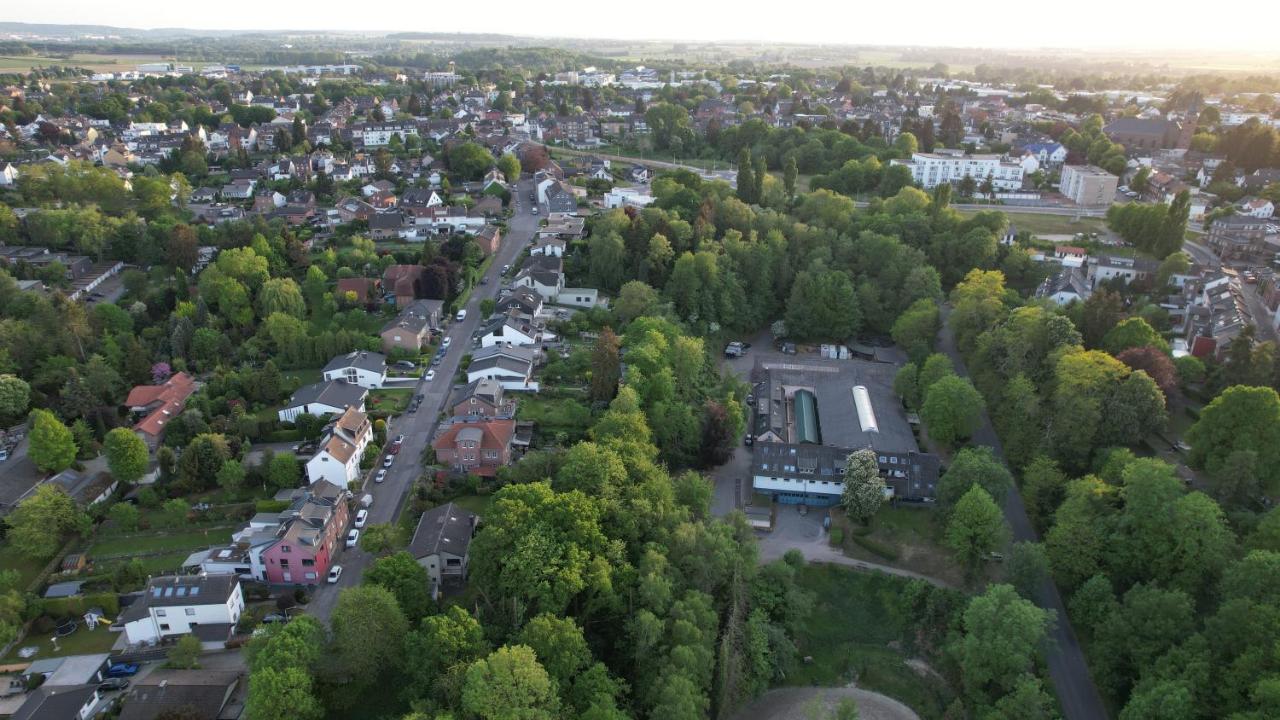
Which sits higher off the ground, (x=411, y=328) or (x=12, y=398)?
(x=411, y=328)

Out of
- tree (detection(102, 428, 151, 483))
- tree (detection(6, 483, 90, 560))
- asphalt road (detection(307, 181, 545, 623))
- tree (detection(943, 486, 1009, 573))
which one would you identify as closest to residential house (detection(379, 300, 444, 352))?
asphalt road (detection(307, 181, 545, 623))

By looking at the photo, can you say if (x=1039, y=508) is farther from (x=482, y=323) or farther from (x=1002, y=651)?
(x=482, y=323)

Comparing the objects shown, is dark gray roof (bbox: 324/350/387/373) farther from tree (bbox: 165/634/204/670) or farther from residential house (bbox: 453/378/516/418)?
tree (bbox: 165/634/204/670)

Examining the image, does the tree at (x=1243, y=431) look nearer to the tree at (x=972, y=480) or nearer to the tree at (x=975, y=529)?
the tree at (x=972, y=480)

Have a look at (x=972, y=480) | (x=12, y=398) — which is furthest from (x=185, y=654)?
(x=972, y=480)

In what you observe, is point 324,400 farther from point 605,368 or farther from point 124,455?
point 605,368

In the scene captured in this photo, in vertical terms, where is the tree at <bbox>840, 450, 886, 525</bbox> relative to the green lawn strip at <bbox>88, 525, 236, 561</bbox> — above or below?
above
